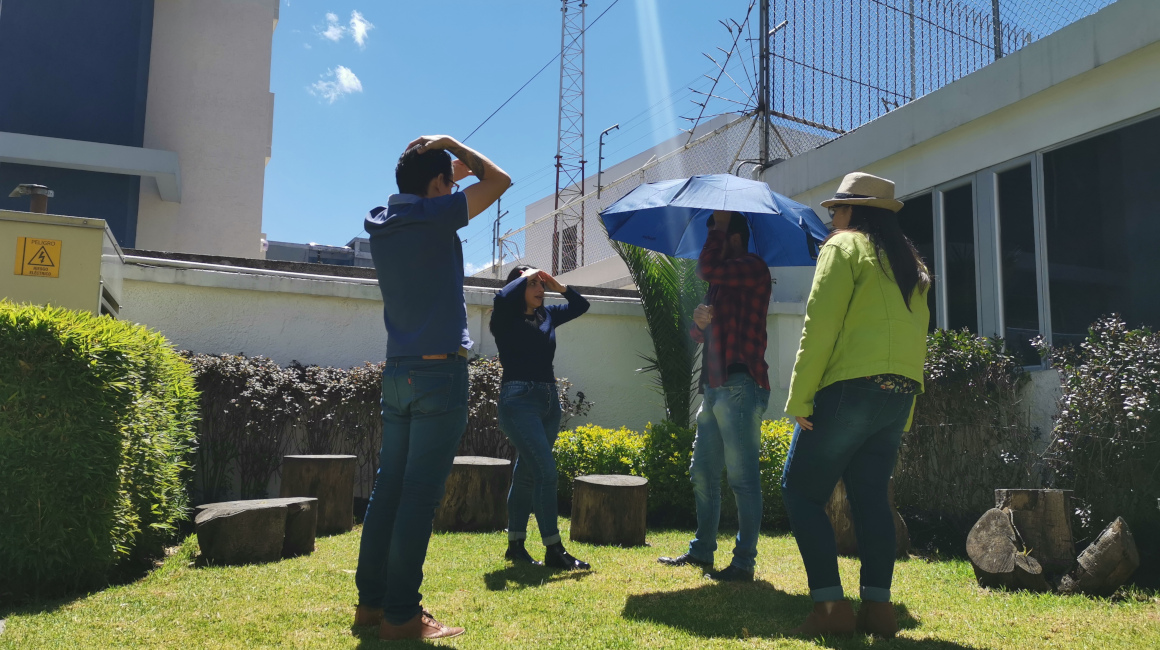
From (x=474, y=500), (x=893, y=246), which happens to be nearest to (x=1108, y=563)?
(x=893, y=246)

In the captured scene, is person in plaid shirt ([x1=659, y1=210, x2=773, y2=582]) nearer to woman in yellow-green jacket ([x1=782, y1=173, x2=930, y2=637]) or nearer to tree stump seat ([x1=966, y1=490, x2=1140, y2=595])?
woman in yellow-green jacket ([x1=782, y1=173, x2=930, y2=637])

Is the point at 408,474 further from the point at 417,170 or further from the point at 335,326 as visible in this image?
the point at 335,326

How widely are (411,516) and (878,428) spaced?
1926 millimetres

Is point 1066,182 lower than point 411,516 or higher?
higher

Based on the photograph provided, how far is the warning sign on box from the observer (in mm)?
4887

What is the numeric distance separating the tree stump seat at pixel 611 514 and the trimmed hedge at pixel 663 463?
4.53ft

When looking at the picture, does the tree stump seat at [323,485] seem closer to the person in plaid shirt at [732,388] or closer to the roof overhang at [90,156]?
the person in plaid shirt at [732,388]

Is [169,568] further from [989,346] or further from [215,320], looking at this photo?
[989,346]

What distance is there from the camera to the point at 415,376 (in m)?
3.30

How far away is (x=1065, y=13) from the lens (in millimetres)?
6676

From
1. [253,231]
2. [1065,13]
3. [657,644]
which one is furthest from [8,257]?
[253,231]

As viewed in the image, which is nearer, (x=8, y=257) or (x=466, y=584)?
(x=466, y=584)

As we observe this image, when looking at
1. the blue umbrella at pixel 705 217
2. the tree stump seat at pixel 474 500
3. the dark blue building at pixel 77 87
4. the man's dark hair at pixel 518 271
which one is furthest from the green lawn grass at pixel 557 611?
the dark blue building at pixel 77 87

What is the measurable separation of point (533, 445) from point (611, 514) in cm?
107
